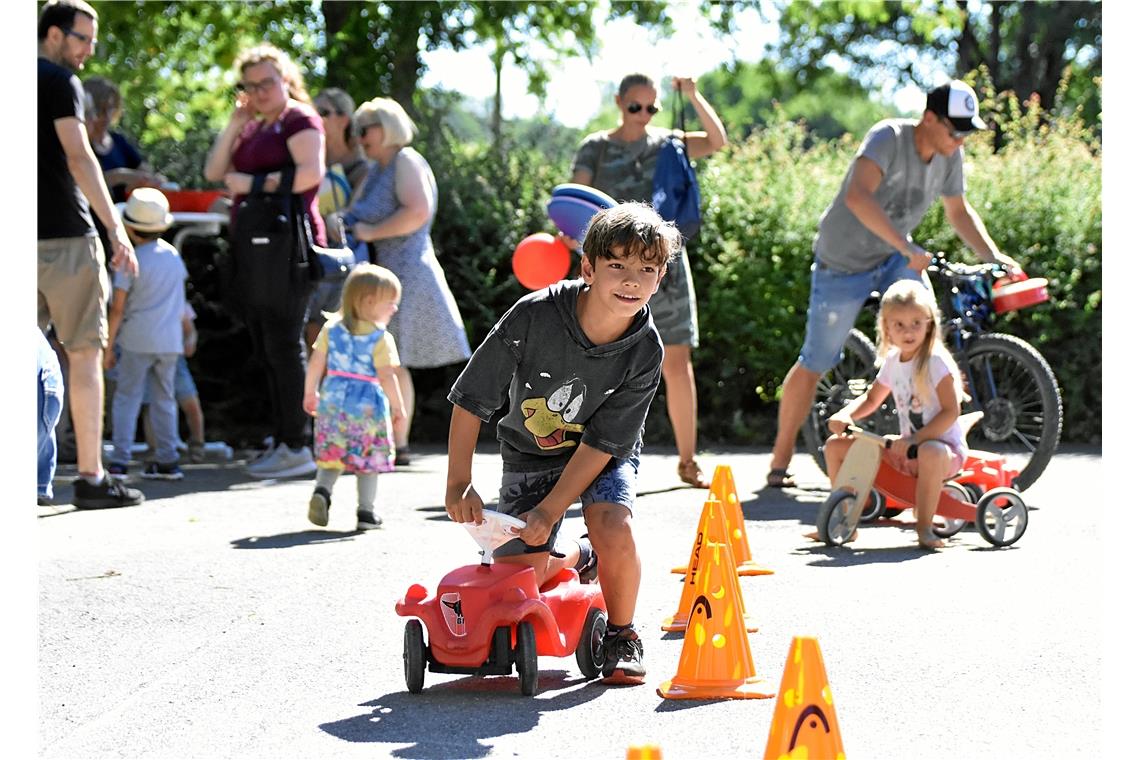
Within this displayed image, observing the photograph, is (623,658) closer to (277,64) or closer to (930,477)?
(930,477)

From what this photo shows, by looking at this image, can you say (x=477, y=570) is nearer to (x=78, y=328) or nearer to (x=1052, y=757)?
(x=1052, y=757)

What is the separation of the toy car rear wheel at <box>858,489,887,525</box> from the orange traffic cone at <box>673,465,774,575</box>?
1.29m

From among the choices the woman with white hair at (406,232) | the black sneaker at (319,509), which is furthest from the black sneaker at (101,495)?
the woman with white hair at (406,232)

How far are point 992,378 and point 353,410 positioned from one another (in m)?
3.42

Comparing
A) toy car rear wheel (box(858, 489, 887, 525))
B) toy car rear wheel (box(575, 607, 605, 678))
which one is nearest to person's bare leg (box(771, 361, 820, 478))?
toy car rear wheel (box(858, 489, 887, 525))

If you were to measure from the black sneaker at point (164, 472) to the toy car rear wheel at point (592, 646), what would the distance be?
546 cm

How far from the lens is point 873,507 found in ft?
25.5

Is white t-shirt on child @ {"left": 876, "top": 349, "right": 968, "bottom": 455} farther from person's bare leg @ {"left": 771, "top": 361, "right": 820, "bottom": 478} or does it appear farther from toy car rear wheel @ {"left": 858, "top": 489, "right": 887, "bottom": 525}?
person's bare leg @ {"left": 771, "top": 361, "right": 820, "bottom": 478}

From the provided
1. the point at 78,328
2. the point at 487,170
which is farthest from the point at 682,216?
the point at 487,170

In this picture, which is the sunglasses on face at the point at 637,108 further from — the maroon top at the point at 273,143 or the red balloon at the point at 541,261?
the maroon top at the point at 273,143

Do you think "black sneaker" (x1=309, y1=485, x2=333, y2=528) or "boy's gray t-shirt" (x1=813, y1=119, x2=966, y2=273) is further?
"boy's gray t-shirt" (x1=813, y1=119, x2=966, y2=273)

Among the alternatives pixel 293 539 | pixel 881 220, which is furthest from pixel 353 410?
pixel 881 220

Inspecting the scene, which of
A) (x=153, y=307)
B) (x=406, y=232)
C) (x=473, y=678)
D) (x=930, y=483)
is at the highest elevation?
(x=406, y=232)

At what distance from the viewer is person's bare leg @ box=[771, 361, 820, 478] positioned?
896 centimetres
